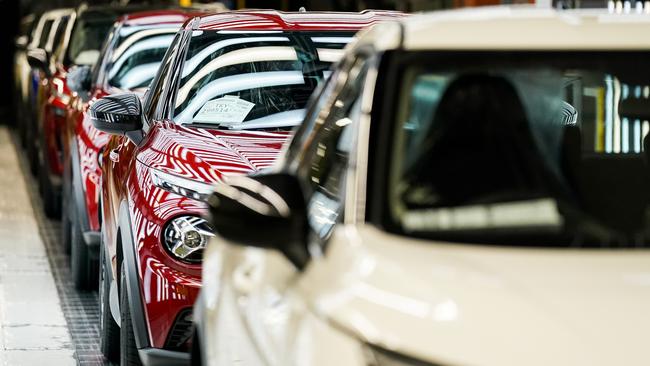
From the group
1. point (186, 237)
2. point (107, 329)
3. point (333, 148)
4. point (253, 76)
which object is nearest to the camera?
point (333, 148)

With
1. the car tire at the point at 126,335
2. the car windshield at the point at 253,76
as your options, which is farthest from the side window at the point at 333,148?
the car windshield at the point at 253,76

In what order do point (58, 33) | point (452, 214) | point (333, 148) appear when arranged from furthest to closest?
point (58, 33) < point (333, 148) < point (452, 214)

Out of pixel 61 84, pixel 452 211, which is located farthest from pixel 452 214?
pixel 61 84

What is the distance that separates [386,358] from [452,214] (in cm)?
69

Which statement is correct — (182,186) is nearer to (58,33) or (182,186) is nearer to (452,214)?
(452,214)

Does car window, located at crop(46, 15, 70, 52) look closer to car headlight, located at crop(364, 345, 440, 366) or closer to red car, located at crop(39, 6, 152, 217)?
red car, located at crop(39, 6, 152, 217)

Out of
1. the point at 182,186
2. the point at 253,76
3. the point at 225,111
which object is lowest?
the point at 182,186

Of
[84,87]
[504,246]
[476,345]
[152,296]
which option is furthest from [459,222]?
[84,87]

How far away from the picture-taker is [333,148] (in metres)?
4.28

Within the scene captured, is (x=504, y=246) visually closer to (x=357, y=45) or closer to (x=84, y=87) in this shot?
(x=357, y=45)

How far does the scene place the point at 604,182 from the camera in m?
4.13

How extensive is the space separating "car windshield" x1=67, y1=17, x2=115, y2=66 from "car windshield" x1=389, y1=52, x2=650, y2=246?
427 inches

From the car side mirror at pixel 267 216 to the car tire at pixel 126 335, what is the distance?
3027 mm

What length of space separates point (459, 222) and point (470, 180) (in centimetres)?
15
